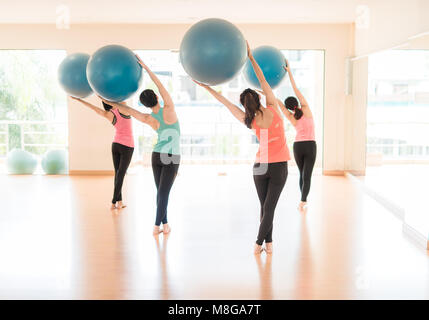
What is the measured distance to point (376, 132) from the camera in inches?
276

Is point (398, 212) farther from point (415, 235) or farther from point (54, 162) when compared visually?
point (54, 162)

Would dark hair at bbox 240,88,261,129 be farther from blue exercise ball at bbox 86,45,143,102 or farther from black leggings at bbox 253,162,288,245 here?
blue exercise ball at bbox 86,45,143,102

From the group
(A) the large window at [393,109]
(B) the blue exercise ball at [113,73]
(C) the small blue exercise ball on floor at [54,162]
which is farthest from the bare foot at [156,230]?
(C) the small blue exercise ball on floor at [54,162]

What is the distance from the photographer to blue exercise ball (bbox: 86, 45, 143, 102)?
9.65ft

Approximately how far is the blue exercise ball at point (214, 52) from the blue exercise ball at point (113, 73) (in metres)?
0.55

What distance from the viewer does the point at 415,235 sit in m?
3.57

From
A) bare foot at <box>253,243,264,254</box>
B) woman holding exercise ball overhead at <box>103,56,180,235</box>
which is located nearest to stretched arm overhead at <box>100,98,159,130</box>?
woman holding exercise ball overhead at <box>103,56,180,235</box>

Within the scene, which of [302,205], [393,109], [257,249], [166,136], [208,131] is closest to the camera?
[257,249]

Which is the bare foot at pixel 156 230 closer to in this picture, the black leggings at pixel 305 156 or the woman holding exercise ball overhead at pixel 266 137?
the woman holding exercise ball overhead at pixel 266 137

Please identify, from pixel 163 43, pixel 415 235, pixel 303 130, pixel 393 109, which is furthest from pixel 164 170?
pixel 393 109

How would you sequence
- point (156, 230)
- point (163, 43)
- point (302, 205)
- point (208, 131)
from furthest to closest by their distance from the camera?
1. point (208, 131)
2. point (163, 43)
3. point (302, 205)
4. point (156, 230)

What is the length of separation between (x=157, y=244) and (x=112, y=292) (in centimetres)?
94

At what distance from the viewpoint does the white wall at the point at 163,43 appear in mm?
6918

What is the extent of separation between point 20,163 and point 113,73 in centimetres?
506
